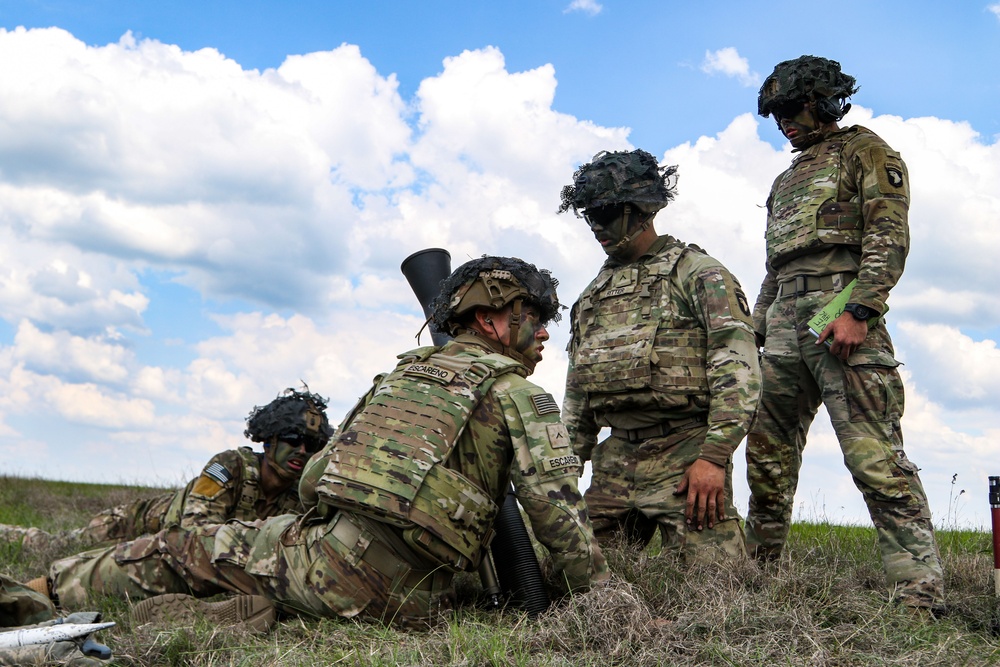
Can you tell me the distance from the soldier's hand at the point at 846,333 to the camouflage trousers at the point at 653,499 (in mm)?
847

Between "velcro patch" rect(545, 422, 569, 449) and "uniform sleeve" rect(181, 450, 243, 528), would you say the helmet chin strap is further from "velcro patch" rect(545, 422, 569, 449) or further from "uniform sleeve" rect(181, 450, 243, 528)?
"uniform sleeve" rect(181, 450, 243, 528)

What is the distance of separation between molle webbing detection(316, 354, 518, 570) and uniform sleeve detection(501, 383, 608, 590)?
20 centimetres

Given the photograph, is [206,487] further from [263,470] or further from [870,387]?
[870,387]

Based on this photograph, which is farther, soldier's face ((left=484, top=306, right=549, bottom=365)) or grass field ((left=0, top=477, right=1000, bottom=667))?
soldier's face ((left=484, top=306, right=549, bottom=365))

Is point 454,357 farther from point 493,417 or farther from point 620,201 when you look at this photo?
point 620,201

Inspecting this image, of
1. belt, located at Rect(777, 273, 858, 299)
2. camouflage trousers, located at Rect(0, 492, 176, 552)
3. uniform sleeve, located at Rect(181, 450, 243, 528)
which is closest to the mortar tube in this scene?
belt, located at Rect(777, 273, 858, 299)

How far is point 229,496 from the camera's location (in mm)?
6348

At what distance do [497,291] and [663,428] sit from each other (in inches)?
46.7

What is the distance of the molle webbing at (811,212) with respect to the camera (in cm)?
502

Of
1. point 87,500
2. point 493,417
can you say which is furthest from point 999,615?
point 87,500

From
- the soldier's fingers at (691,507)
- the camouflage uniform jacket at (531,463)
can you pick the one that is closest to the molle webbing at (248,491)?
the camouflage uniform jacket at (531,463)

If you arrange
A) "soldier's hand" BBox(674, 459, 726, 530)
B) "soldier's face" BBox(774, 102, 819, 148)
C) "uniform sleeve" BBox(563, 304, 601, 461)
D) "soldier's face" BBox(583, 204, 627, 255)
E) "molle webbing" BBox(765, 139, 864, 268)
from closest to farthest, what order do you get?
"soldier's hand" BBox(674, 459, 726, 530)
"soldier's face" BBox(583, 204, 627, 255)
"molle webbing" BBox(765, 139, 864, 268)
"uniform sleeve" BBox(563, 304, 601, 461)
"soldier's face" BBox(774, 102, 819, 148)

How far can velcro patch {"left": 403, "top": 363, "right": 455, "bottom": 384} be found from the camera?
4.08 meters

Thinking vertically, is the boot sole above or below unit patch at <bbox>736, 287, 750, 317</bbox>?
below
